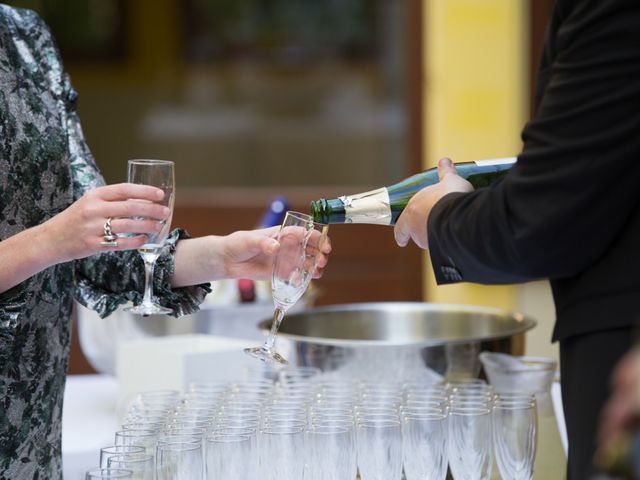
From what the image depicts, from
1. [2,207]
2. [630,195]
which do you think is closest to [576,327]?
[630,195]

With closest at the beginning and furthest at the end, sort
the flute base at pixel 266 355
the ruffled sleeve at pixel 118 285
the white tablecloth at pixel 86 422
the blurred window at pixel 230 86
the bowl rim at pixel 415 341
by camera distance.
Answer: the flute base at pixel 266 355 < the ruffled sleeve at pixel 118 285 < the bowl rim at pixel 415 341 < the white tablecloth at pixel 86 422 < the blurred window at pixel 230 86

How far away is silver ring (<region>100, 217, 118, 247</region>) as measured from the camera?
48.8 inches

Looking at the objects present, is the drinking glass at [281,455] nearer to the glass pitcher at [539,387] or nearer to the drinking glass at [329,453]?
the drinking glass at [329,453]

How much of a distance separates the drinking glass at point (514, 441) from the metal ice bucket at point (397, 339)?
29cm

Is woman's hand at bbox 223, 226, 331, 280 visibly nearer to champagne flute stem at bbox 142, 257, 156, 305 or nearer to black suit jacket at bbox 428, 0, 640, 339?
champagne flute stem at bbox 142, 257, 156, 305

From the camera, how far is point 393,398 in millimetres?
1479

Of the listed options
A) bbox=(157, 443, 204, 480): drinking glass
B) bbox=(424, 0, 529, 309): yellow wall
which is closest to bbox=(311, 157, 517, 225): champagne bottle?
bbox=(157, 443, 204, 480): drinking glass

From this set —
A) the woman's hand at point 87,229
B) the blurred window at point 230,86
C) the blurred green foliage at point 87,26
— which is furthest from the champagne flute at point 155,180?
the blurred green foliage at point 87,26

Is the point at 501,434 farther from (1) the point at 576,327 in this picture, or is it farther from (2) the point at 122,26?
(2) the point at 122,26

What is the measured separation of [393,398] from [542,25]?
3.14m

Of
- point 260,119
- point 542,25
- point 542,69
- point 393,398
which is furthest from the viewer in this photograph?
point 260,119

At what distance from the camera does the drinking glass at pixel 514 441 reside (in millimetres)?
1363

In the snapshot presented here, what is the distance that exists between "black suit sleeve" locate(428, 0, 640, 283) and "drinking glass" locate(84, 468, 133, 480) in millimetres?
476

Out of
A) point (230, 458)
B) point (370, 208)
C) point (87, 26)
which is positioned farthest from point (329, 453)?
point (87, 26)
